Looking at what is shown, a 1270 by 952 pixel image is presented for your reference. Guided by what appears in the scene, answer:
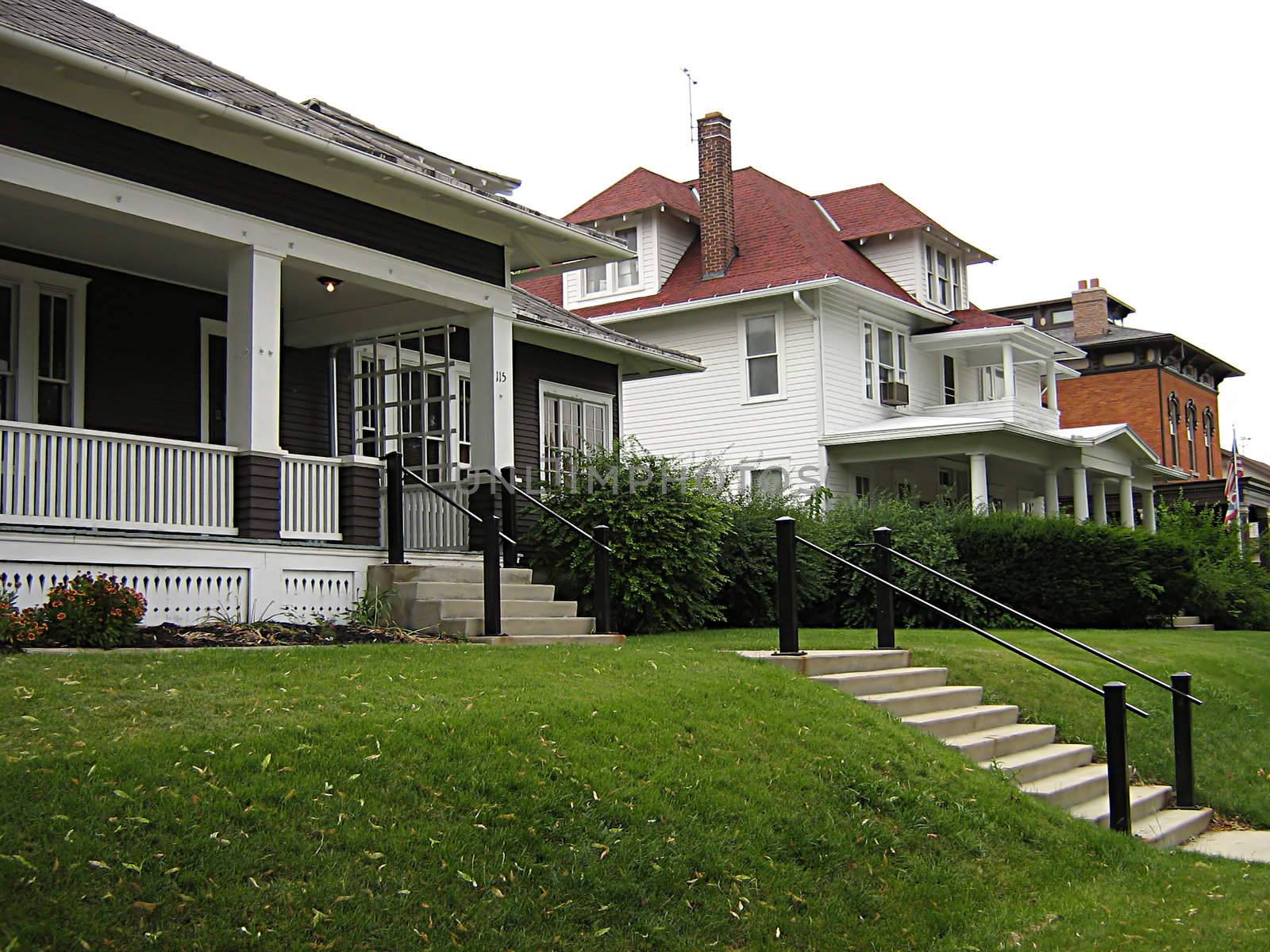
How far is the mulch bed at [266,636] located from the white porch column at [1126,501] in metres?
23.0

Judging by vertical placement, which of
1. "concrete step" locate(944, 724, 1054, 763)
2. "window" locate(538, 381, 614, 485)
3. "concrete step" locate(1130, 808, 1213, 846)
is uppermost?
"window" locate(538, 381, 614, 485)

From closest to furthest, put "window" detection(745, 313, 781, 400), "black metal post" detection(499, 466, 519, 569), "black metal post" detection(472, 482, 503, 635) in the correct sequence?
"black metal post" detection(472, 482, 503, 635) → "black metal post" detection(499, 466, 519, 569) → "window" detection(745, 313, 781, 400)

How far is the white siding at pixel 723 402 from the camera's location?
2702 centimetres

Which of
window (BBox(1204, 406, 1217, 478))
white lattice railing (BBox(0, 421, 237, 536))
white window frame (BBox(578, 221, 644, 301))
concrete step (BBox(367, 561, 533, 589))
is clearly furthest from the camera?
window (BBox(1204, 406, 1217, 478))

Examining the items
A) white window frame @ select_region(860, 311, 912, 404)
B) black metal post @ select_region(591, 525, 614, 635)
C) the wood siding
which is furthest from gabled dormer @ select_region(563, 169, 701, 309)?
black metal post @ select_region(591, 525, 614, 635)

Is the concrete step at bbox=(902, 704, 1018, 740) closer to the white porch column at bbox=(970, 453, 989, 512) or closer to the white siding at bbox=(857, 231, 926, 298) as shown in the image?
the white porch column at bbox=(970, 453, 989, 512)

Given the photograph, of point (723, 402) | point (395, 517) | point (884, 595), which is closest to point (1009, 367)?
point (723, 402)

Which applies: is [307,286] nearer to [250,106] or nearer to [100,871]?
[250,106]

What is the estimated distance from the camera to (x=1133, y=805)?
9969mm

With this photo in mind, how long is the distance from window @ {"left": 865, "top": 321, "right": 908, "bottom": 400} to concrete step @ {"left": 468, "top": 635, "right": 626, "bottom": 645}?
645 inches

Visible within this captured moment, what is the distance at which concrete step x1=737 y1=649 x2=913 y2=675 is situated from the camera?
35.2 ft

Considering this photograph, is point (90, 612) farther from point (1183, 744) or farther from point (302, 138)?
point (1183, 744)

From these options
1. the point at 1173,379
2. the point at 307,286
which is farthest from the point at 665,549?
the point at 1173,379

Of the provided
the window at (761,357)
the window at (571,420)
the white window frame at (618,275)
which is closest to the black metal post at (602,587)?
the window at (571,420)
